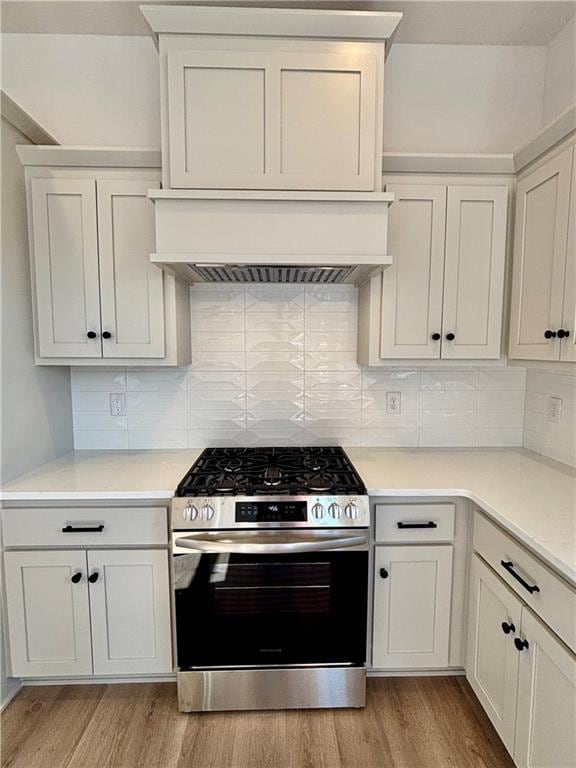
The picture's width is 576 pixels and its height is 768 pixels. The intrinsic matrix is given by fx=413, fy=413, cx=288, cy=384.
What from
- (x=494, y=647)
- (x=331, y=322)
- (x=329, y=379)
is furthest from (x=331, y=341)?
(x=494, y=647)

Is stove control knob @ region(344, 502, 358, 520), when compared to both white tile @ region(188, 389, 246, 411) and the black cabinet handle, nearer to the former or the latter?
Result: the black cabinet handle

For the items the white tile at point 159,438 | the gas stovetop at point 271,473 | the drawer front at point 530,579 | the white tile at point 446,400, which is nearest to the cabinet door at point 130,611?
the gas stovetop at point 271,473

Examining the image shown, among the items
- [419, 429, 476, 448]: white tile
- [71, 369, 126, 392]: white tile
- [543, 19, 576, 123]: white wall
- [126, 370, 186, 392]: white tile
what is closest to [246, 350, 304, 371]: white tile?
[126, 370, 186, 392]: white tile

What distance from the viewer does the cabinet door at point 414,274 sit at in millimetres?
1897

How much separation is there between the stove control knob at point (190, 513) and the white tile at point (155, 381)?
2.72ft

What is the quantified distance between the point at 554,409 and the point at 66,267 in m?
2.44

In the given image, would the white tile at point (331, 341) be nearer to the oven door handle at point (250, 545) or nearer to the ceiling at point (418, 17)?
the oven door handle at point (250, 545)

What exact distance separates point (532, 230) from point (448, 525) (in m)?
1.32

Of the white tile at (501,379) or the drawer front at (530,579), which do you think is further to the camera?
the white tile at (501,379)

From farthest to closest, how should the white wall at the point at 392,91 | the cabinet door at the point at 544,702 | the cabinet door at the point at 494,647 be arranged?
the white wall at the point at 392,91 < the cabinet door at the point at 494,647 < the cabinet door at the point at 544,702

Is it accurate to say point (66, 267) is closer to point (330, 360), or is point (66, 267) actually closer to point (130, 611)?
point (330, 360)

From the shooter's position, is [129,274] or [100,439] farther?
[100,439]

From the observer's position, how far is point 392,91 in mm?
2148

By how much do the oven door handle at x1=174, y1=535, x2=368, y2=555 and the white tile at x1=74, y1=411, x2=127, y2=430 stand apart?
36.1 inches
